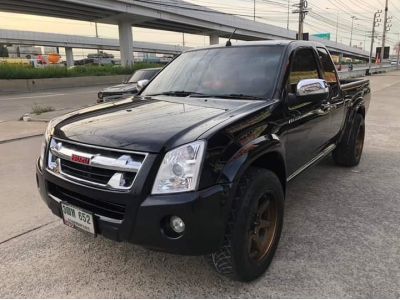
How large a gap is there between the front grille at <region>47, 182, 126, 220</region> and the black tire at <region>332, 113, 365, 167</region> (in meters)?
3.93

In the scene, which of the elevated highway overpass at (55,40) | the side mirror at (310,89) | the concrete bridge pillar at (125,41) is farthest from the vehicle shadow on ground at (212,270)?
the elevated highway overpass at (55,40)

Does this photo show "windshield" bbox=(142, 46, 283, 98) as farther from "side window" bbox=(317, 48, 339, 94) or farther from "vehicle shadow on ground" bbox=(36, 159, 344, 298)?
"vehicle shadow on ground" bbox=(36, 159, 344, 298)

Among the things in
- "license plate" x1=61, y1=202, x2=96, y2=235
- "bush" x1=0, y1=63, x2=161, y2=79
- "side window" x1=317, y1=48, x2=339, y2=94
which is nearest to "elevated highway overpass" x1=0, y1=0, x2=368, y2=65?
"bush" x1=0, y1=63, x2=161, y2=79

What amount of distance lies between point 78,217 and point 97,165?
17.6 inches

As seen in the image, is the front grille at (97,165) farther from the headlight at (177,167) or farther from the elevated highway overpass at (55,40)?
the elevated highway overpass at (55,40)

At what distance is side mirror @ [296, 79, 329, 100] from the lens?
11.3 feet

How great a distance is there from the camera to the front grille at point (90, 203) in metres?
2.55

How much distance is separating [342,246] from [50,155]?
256cm

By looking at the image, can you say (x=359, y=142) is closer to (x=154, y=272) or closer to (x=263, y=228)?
(x=263, y=228)

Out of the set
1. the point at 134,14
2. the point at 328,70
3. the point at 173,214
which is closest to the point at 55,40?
the point at 134,14

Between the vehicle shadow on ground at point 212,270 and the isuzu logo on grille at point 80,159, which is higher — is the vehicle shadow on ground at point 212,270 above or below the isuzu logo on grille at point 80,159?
below

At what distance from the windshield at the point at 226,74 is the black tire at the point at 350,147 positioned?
92.0 inches

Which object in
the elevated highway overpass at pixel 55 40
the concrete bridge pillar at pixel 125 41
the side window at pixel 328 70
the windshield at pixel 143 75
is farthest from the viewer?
the elevated highway overpass at pixel 55 40

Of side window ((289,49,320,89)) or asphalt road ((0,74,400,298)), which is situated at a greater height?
side window ((289,49,320,89))
